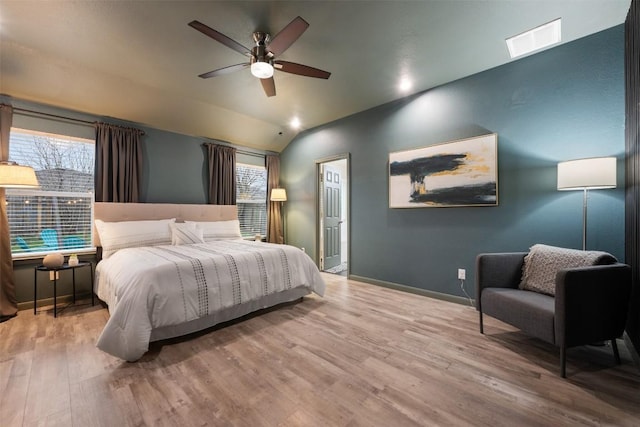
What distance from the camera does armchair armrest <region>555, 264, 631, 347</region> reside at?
1.63m

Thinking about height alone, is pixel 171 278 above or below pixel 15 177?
below

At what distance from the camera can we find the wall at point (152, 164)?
9.59 feet

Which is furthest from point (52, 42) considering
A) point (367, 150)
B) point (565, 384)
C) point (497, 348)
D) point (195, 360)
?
point (565, 384)

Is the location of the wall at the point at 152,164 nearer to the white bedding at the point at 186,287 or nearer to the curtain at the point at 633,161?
the white bedding at the point at 186,287

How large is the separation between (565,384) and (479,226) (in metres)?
1.69

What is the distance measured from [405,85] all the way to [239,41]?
82.7 inches

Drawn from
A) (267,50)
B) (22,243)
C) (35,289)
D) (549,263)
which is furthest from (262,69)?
(22,243)

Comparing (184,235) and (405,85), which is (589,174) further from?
(184,235)

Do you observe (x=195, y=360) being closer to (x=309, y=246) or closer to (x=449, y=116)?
(x=309, y=246)

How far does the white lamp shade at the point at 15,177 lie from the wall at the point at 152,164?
2.65 feet

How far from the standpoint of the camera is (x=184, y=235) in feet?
11.5

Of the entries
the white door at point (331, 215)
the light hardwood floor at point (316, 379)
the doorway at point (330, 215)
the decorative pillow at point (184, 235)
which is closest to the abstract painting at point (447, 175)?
the doorway at point (330, 215)

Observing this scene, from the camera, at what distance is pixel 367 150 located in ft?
13.2

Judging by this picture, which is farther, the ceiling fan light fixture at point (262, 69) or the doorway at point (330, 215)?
the doorway at point (330, 215)
